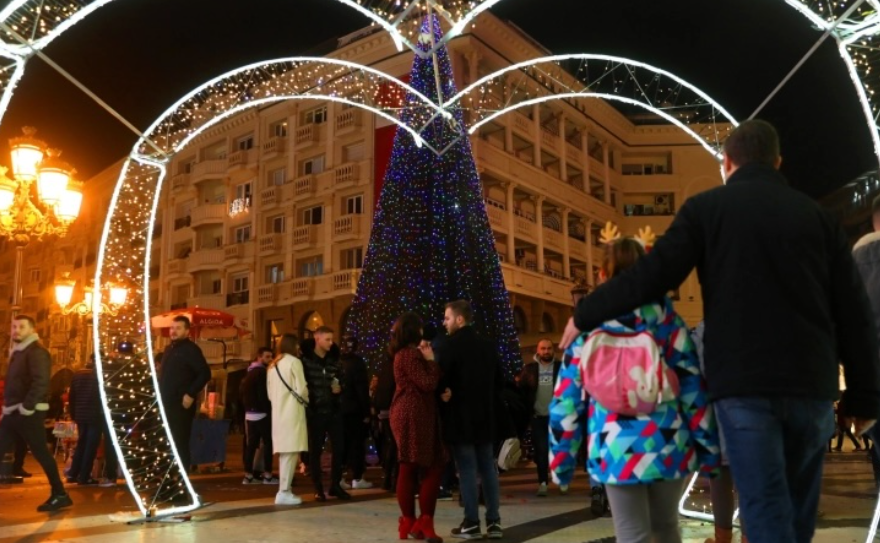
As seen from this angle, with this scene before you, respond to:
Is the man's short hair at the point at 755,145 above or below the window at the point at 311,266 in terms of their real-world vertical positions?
below

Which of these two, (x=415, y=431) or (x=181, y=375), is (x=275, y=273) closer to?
(x=181, y=375)

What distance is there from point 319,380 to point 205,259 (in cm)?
3626

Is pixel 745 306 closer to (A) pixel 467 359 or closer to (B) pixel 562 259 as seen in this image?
(A) pixel 467 359

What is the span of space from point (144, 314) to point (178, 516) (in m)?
1.89

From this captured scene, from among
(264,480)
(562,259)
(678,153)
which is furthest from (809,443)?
(678,153)

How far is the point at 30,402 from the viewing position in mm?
8719

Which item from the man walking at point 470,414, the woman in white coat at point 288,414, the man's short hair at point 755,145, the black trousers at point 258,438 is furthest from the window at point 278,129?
the man's short hair at point 755,145

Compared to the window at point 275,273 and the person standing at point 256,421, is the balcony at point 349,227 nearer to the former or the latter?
the window at point 275,273

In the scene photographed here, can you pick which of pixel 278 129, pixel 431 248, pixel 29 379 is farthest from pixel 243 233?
pixel 29 379

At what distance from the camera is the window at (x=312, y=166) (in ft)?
130

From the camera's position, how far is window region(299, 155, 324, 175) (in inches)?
1556

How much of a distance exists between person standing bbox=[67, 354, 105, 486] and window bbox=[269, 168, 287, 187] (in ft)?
97.4

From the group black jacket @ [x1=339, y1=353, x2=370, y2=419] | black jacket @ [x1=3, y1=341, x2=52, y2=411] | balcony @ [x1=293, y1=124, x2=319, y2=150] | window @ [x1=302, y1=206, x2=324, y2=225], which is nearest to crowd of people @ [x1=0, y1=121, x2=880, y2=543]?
black jacket @ [x1=3, y1=341, x2=52, y2=411]

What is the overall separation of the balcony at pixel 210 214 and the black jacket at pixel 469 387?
39561 mm
